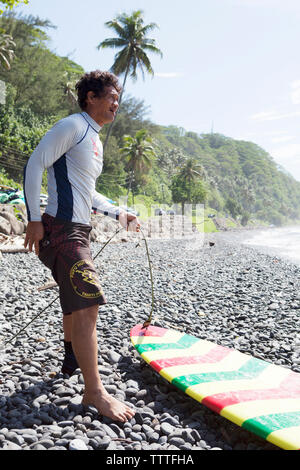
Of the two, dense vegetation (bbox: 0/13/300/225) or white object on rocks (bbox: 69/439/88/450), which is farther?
dense vegetation (bbox: 0/13/300/225)

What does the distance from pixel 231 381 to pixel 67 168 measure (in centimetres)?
201

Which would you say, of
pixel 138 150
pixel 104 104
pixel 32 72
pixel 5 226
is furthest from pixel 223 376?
pixel 138 150

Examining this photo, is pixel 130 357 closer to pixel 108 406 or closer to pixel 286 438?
pixel 108 406

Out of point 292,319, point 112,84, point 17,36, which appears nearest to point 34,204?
point 112,84

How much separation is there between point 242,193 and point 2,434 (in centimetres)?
13600

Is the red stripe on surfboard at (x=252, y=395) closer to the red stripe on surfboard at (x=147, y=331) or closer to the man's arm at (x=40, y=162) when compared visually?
the red stripe on surfboard at (x=147, y=331)

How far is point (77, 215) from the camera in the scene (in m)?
2.50

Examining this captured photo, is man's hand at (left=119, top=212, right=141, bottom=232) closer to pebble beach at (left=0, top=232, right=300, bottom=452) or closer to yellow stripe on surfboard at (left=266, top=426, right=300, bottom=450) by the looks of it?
pebble beach at (left=0, top=232, right=300, bottom=452)

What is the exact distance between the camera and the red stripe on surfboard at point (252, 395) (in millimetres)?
2432

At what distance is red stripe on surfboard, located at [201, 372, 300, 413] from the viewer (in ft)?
7.98

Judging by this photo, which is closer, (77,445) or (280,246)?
(77,445)

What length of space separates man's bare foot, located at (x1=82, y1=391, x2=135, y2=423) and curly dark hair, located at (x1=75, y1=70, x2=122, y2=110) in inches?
80.0

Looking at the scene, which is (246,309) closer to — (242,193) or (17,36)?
(17,36)

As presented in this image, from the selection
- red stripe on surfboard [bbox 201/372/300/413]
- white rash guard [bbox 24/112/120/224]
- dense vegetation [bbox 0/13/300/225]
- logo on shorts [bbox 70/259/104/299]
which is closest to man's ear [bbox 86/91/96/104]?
white rash guard [bbox 24/112/120/224]
